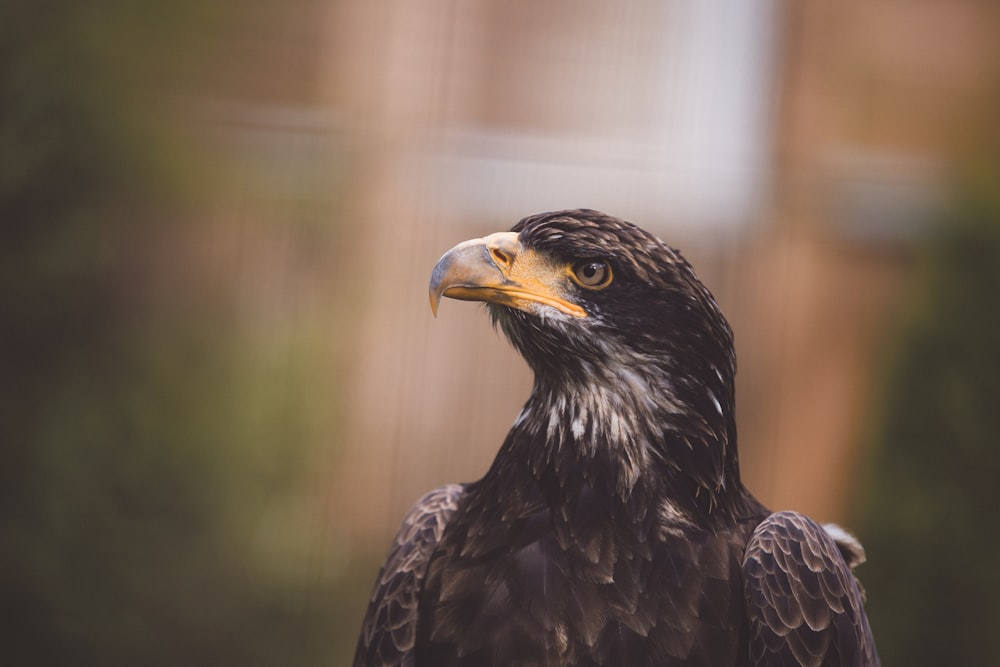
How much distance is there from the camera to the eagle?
1.68 m

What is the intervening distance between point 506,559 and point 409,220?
11.0 feet

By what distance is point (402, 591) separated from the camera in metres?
1.92

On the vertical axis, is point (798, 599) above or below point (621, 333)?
below

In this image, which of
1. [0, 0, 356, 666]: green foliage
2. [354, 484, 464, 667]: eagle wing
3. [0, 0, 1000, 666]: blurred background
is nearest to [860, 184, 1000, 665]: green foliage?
[0, 0, 1000, 666]: blurred background

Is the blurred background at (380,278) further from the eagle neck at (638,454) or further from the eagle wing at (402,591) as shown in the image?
the eagle neck at (638,454)

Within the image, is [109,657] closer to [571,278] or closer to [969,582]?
[571,278]

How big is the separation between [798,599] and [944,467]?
2859 millimetres

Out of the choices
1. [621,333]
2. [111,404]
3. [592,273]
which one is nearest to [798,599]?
[621,333]

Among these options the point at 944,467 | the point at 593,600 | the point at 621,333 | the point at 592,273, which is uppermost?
the point at 592,273

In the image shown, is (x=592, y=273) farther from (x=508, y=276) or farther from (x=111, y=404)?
(x=111, y=404)

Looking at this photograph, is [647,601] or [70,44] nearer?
[647,601]

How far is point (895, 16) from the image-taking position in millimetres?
5230

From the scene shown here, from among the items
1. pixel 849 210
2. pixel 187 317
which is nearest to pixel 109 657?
pixel 187 317

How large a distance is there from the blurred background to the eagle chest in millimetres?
2350
